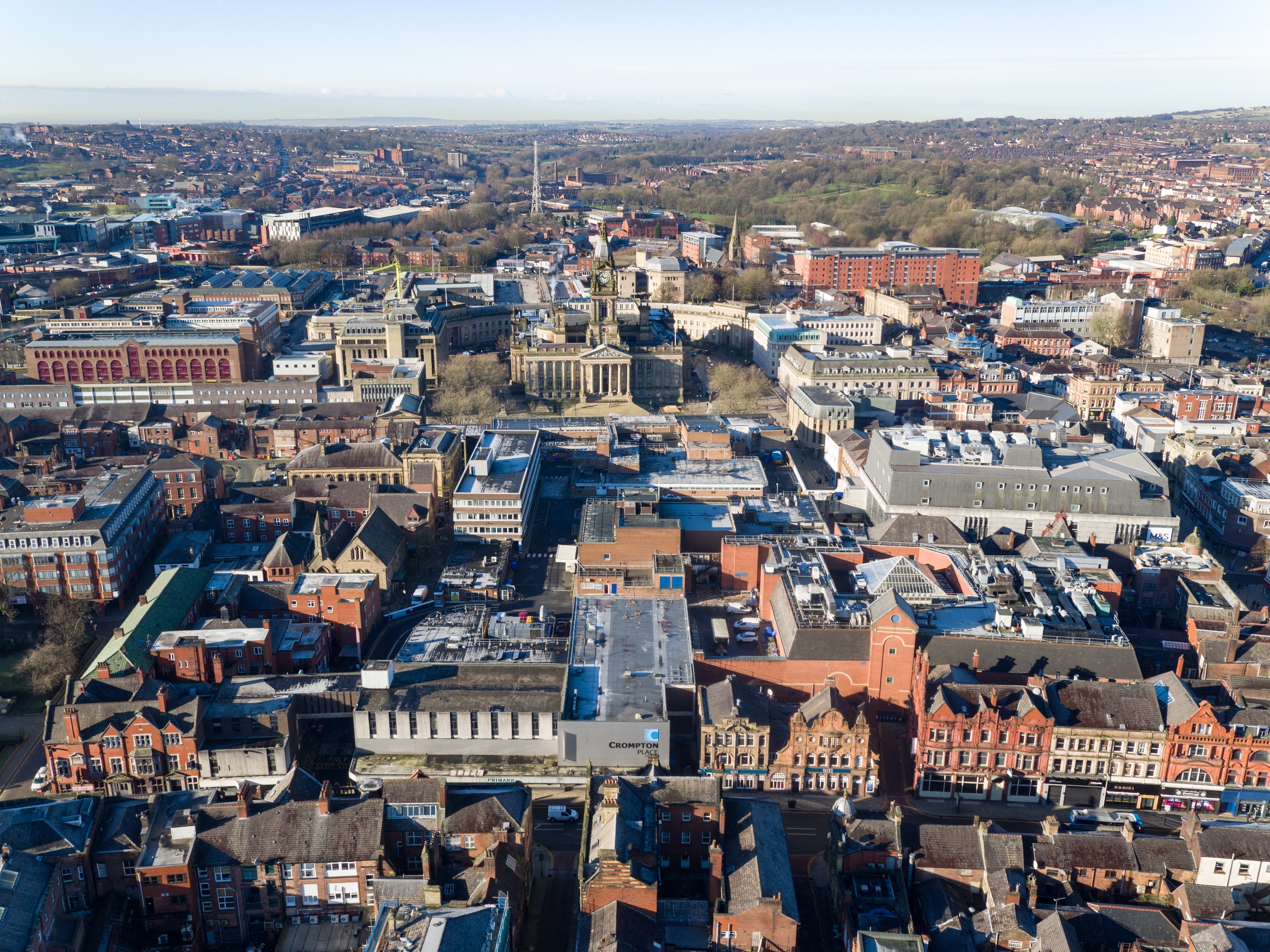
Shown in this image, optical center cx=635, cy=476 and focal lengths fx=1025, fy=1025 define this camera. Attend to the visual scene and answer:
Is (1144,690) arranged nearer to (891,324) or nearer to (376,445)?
(376,445)

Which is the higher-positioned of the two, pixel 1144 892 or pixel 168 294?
pixel 168 294

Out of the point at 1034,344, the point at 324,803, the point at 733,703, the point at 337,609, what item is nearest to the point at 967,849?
the point at 733,703

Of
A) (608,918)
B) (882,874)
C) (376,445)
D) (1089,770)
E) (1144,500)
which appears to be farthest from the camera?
(376,445)

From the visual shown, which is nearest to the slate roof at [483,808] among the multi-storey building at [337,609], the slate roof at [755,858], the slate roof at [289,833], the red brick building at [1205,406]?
the slate roof at [289,833]

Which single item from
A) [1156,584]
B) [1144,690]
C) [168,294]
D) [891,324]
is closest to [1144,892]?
[1144,690]

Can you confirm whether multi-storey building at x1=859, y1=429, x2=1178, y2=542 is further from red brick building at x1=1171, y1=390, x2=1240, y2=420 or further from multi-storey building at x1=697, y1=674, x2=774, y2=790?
multi-storey building at x1=697, y1=674, x2=774, y2=790

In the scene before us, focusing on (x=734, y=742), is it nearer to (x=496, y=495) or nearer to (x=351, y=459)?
(x=496, y=495)

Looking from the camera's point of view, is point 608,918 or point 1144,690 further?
point 1144,690
